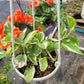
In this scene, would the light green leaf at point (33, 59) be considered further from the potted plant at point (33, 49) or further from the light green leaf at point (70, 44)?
the light green leaf at point (70, 44)

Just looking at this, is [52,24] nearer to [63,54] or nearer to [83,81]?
[63,54]

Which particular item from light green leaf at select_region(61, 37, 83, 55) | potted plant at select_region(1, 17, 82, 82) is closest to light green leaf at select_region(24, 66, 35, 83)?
potted plant at select_region(1, 17, 82, 82)

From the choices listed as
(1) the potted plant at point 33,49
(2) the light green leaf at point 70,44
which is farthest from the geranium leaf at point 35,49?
(2) the light green leaf at point 70,44

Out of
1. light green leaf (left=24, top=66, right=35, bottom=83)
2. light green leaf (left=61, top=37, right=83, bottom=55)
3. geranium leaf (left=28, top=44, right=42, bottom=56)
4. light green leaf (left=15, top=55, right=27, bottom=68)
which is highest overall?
light green leaf (left=61, top=37, right=83, bottom=55)

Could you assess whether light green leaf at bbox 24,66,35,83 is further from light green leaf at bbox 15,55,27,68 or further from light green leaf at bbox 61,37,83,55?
light green leaf at bbox 61,37,83,55

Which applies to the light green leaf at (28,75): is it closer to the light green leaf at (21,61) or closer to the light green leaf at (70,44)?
the light green leaf at (21,61)

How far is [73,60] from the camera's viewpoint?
93 centimetres

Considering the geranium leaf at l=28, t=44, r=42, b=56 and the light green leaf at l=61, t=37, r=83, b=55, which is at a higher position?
the light green leaf at l=61, t=37, r=83, b=55

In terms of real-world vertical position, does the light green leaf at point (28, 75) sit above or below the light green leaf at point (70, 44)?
below

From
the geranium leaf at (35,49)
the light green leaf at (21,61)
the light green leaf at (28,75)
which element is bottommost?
the light green leaf at (28,75)

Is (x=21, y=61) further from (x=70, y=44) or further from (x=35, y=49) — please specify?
(x=70, y=44)

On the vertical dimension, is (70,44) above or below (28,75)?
above

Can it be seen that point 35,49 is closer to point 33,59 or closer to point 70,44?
point 33,59

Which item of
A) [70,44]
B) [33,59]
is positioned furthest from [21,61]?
[70,44]
